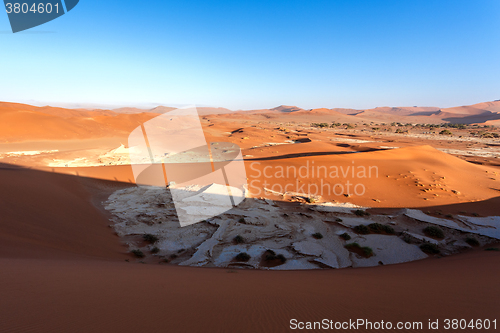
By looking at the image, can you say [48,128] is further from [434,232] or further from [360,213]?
[434,232]

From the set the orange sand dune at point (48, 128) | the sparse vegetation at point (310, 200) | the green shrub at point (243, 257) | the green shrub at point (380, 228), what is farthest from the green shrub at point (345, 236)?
the orange sand dune at point (48, 128)

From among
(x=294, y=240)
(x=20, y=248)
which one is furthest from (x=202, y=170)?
(x=20, y=248)

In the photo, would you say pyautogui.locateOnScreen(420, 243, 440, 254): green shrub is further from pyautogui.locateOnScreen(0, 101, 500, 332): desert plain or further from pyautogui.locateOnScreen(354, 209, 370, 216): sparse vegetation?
pyautogui.locateOnScreen(354, 209, 370, 216): sparse vegetation

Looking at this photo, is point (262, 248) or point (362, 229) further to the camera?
point (362, 229)

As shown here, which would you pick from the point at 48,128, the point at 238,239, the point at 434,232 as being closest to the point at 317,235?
the point at 238,239

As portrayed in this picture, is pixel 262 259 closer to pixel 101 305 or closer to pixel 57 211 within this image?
pixel 101 305
